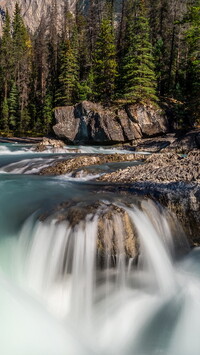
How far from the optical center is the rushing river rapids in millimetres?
4137

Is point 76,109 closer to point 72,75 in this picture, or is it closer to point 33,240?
point 72,75

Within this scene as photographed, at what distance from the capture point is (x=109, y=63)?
2719 centimetres

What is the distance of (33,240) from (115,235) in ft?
5.56

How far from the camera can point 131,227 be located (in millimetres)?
5531

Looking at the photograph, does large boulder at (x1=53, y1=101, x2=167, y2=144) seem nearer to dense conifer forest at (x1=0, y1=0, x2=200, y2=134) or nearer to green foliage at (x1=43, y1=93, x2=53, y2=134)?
dense conifer forest at (x1=0, y1=0, x2=200, y2=134)

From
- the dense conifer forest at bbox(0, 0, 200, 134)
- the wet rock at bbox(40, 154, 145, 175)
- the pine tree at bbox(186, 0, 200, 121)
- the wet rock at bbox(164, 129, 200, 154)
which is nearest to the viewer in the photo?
the wet rock at bbox(40, 154, 145, 175)

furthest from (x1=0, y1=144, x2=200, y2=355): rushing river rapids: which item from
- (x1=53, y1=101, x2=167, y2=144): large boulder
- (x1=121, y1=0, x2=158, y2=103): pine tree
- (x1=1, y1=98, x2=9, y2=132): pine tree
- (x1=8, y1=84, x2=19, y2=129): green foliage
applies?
(x1=8, y1=84, x2=19, y2=129): green foliage

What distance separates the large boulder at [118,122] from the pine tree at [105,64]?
359 cm

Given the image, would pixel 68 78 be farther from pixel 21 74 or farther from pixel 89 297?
pixel 89 297

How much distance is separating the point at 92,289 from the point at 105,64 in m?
26.4

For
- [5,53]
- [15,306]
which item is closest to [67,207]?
[15,306]

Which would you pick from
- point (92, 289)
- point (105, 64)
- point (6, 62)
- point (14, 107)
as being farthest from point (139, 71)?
point (6, 62)

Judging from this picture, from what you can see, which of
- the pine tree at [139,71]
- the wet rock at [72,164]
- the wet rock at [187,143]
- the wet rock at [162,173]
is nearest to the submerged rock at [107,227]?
the wet rock at [162,173]

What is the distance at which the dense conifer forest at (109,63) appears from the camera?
82.5ft
